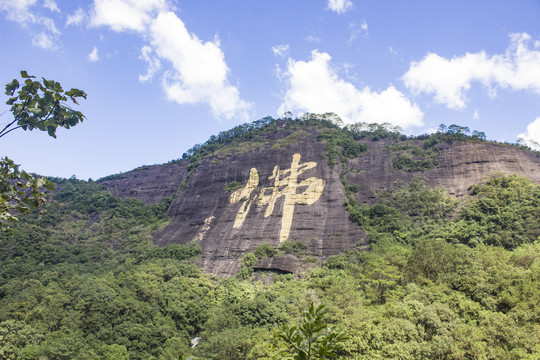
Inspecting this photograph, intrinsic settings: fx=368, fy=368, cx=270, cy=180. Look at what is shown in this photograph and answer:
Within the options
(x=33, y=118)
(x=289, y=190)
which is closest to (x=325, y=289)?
(x=289, y=190)

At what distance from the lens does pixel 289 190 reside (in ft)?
127

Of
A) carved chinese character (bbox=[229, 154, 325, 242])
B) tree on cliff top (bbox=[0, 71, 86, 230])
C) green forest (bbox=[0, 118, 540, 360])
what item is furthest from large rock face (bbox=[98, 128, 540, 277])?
tree on cliff top (bbox=[0, 71, 86, 230])

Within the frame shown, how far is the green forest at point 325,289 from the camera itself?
14.6 m

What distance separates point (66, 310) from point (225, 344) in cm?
1183

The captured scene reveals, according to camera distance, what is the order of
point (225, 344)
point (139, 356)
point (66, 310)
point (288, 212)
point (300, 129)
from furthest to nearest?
point (300, 129) < point (288, 212) < point (66, 310) < point (139, 356) < point (225, 344)

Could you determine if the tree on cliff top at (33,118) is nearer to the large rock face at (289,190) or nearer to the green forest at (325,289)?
the green forest at (325,289)

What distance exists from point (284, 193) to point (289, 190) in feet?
2.27

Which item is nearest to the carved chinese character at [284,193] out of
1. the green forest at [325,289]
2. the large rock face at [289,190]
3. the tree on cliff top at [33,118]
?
the large rock face at [289,190]

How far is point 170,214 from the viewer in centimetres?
4378

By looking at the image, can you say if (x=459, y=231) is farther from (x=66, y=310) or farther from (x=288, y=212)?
(x=66, y=310)

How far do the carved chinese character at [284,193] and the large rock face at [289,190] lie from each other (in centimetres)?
10

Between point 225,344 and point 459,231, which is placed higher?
point 459,231

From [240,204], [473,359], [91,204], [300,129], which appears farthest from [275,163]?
[473,359]

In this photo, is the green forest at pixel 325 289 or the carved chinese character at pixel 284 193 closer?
the green forest at pixel 325 289
